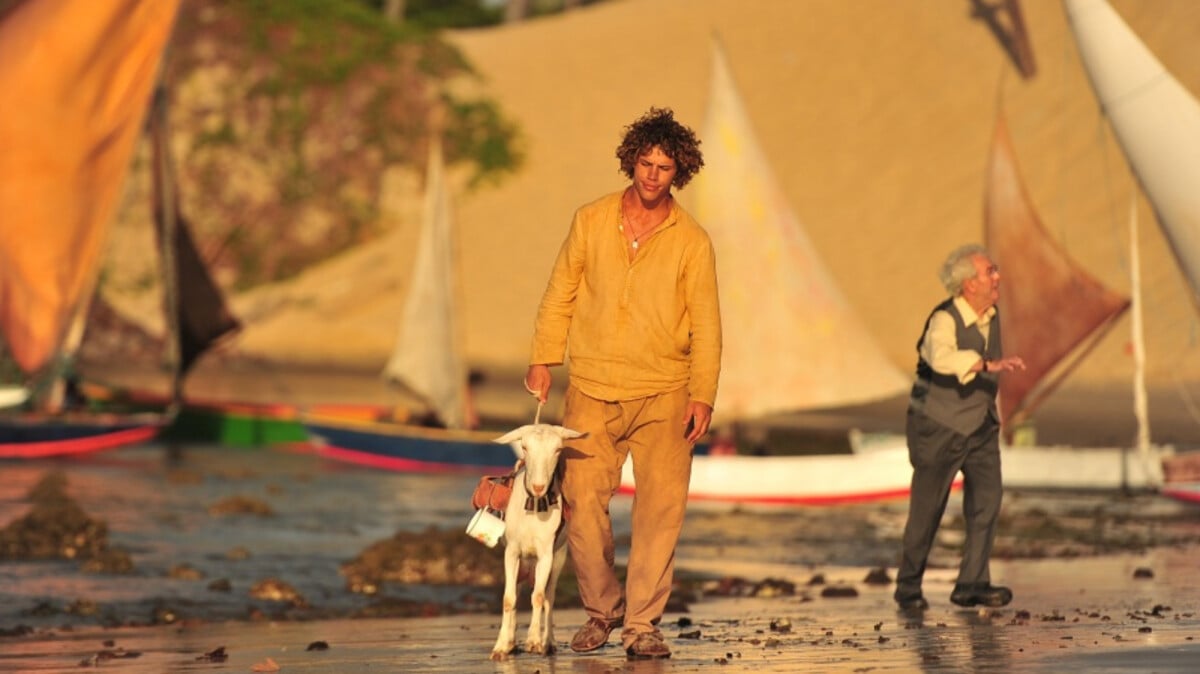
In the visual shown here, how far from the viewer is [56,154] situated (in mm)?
35531

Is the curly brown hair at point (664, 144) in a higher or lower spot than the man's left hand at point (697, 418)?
higher

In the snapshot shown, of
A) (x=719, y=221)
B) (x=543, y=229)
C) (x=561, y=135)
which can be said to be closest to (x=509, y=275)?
(x=543, y=229)

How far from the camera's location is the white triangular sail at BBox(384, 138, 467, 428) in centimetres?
3509

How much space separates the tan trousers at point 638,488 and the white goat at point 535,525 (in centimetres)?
13

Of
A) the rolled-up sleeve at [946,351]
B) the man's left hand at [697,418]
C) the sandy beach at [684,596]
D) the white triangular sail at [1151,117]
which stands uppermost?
the white triangular sail at [1151,117]

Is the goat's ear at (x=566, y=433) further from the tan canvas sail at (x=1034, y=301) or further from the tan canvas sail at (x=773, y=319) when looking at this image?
the tan canvas sail at (x=1034, y=301)

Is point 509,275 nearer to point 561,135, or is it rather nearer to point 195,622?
point 561,135

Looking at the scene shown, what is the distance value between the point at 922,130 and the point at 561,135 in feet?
34.9

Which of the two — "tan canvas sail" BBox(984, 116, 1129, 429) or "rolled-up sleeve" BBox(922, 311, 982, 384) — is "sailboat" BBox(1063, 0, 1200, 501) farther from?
"rolled-up sleeve" BBox(922, 311, 982, 384)

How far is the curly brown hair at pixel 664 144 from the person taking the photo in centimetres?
1008

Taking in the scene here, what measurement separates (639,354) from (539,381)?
17.3 inches

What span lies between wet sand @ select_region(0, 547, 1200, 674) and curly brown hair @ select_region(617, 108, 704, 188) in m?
2.08

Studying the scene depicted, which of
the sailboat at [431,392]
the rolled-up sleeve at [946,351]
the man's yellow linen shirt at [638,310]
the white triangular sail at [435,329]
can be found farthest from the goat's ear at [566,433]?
the white triangular sail at [435,329]

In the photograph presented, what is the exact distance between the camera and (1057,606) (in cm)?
1316
